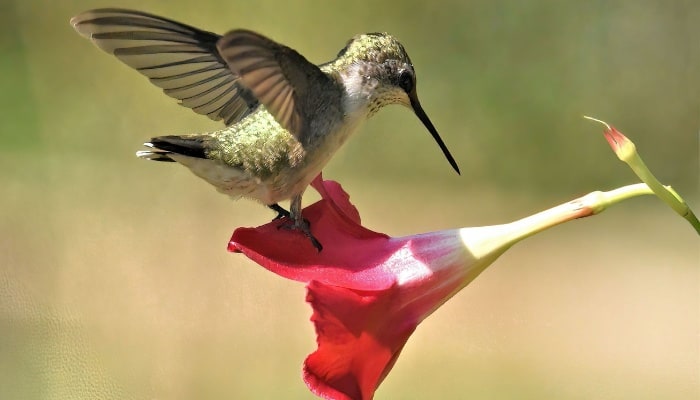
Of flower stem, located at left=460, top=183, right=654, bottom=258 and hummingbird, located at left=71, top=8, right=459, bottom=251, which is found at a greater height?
hummingbird, located at left=71, top=8, right=459, bottom=251

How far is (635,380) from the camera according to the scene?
118 cm

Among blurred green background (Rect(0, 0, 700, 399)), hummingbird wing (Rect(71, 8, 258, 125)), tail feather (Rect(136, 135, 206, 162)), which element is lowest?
blurred green background (Rect(0, 0, 700, 399))

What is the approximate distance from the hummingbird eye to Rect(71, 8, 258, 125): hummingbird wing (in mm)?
104

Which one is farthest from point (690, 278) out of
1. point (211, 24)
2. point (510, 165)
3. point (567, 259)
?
point (211, 24)

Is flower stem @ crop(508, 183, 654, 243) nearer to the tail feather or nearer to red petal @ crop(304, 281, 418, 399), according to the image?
red petal @ crop(304, 281, 418, 399)

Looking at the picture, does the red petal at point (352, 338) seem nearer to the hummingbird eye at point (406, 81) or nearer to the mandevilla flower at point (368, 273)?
the mandevilla flower at point (368, 273)

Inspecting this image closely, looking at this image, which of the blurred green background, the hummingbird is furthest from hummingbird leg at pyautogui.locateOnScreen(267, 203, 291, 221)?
the blurred green background

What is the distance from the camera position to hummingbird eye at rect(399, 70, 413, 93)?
480mm

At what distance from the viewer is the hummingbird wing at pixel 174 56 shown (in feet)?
1.49

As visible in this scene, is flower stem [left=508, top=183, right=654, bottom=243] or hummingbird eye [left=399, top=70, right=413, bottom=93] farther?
hummingbird eye [left=399, top=70, right=413, bottom=93]

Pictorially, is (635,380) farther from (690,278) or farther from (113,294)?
(113,294)

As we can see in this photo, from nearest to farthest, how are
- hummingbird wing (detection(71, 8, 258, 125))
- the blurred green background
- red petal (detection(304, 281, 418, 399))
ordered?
1. red petal (detection(304, 281, 418, 399))
2. hummingbird wing (detection(71, 8, 258, 125))
3. the blurred green background

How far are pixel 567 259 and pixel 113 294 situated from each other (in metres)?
0.77

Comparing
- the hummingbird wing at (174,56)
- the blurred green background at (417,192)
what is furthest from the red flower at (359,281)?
the blurred green background at (417,192)
